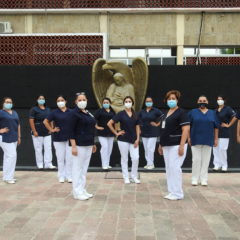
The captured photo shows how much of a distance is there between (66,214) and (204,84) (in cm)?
635

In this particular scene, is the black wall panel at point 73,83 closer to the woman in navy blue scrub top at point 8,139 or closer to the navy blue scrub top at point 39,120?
the navy blue scrub top at point 39,120

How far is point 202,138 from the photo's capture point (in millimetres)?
6523

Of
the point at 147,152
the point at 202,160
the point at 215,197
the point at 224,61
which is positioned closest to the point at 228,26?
the point at 224,61

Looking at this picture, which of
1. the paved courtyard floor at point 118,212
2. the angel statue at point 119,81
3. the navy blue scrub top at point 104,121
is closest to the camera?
the paved courtyard floor at point 118,212

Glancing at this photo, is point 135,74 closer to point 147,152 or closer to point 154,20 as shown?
point 147,152

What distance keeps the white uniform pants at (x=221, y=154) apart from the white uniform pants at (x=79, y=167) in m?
3.59

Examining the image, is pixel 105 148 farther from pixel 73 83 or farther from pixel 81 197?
pixel 73 83

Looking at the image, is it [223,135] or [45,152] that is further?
[45,152]

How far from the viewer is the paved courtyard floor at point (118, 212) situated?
409 centimetres

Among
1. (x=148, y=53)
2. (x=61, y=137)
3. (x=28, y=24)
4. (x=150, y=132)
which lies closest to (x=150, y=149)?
(x=150, y=132)

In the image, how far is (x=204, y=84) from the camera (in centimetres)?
994

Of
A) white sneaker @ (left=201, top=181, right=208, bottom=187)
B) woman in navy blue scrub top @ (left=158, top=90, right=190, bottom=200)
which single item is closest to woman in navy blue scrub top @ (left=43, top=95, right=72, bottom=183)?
woman in navy blue scrub top @ (left=158, top=90, right=190, bottom=200)

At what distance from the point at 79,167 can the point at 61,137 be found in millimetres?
1314

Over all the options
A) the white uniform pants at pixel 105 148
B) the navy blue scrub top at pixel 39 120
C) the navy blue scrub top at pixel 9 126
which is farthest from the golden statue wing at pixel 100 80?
the navy blue scrub top at pixel 9 126
